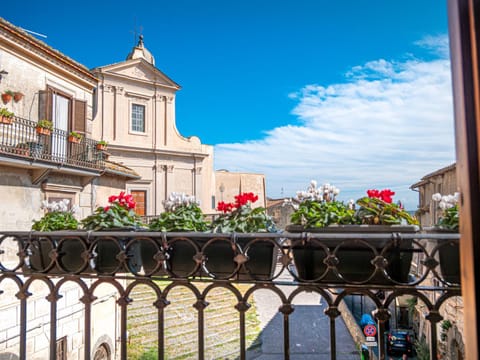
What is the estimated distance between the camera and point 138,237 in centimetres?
131

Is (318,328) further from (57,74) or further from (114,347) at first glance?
(57,74)

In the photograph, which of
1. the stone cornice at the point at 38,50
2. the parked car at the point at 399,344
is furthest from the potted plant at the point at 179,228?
the parked car at the point at 399,344

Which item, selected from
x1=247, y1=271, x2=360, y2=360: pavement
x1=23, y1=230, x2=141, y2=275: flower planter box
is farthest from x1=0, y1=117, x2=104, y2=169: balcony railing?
x1=23, y1=230, x2=141, y2=275: flower planter box

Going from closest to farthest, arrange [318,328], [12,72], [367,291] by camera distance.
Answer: [367,291]
[12,72]
[318,328]

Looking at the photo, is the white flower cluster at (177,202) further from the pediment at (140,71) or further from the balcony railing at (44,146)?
the pediment at (140,71)

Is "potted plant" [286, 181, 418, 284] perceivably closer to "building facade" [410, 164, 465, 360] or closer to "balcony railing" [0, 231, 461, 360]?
"balcony railing" [0, 231, 461, 360]

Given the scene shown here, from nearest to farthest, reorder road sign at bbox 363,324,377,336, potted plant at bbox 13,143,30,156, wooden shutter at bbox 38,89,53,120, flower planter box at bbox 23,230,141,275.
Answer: flower planter box at bbox 23,230,141,275, potted plant at bbox 13,143,30,156, road sign at bbox 363,324,377,336, wooden shutter at bbox 38,89,53,120

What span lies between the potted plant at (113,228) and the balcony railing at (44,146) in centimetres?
617

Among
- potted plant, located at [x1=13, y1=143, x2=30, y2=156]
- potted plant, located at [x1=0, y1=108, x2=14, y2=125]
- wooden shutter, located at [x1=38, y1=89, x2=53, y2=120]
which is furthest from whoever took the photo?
wooden shutter, located at [x1=38, y1=89, x2=53, y2=120]

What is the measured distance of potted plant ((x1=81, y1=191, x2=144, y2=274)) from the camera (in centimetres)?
153

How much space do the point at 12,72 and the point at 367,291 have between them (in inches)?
331

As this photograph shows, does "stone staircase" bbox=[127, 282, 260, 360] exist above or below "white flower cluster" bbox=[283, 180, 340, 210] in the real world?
below

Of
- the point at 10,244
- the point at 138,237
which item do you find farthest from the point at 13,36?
the point at 138,237

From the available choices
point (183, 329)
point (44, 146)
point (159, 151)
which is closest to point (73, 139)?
point (44, 146)
